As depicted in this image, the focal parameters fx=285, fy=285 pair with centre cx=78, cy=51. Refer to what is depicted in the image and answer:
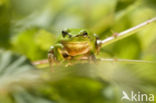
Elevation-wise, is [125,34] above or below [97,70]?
above

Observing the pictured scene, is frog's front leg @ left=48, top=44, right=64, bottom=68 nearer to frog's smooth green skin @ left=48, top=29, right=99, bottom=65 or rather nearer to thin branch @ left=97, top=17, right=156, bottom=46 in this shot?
frog's smooth green skin @ left=48, top=29, right=99, bottom=65

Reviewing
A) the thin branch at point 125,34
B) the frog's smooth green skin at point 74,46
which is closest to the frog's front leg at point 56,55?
the frog's smooth green skin at point 74,46

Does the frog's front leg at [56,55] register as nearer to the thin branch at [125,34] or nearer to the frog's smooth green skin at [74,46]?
the frog's smooth green skin at [74,46]

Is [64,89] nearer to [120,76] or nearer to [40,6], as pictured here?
[120,76]

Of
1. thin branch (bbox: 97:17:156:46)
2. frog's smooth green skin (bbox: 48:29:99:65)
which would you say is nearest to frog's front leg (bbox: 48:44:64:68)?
frog's smooth green skin (bbox: 48:29:99:65)

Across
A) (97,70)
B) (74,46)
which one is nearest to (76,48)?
(74,46)

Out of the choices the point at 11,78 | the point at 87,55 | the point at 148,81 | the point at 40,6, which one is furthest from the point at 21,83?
the point at 40,6

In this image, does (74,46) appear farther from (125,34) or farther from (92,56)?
(125,34)
